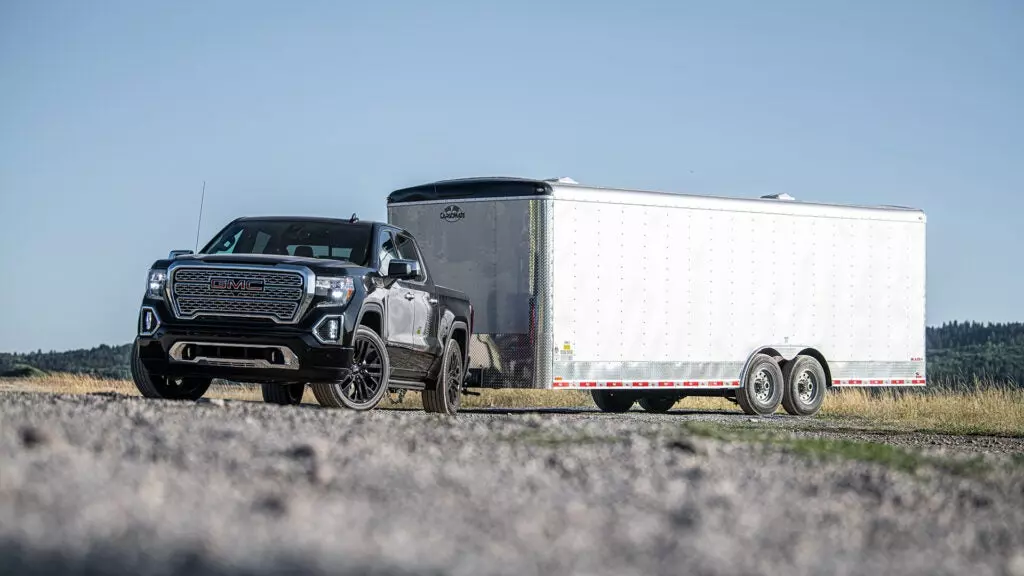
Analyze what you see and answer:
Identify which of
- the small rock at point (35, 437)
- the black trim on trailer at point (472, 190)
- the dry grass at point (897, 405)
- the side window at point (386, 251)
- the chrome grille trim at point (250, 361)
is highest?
the black trim on trailer at point (472, 190)

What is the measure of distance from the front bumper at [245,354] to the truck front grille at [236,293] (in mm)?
166

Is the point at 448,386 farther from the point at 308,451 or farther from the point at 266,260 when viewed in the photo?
the point at 308,451

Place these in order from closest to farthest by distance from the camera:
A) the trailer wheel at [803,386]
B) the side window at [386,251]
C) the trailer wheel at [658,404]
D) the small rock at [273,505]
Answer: the small rock at [273,505] < the side window at [386,251] < the trailer wheel at [803,386] < the trailer wheel at [658,404]

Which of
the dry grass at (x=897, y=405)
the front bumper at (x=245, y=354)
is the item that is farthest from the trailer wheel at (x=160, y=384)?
the dry grass at (x=897, y=405)

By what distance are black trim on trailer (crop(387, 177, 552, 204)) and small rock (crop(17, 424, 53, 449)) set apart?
13.1 meters

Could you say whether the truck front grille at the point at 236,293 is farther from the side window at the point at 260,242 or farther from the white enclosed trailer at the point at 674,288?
the white enclosed trailer at the point at 674,288

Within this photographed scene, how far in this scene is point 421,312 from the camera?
16.3m

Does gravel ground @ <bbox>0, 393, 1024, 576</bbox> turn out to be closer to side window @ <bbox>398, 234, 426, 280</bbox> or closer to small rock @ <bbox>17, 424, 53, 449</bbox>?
small rock @ <bbox>17, 424, 53, 449</bbox>

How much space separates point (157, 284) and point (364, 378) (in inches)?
90.3

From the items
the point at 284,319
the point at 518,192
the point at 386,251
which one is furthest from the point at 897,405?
the point at 284,319

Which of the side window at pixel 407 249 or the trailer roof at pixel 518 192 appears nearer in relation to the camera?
the side window at pixel 407 249

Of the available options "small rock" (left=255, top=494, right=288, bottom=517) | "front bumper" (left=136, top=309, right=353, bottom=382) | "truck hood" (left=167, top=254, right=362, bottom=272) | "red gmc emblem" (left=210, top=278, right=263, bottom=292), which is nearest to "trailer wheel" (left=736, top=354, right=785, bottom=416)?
"truck hood" (left=167, top=254, right=362, bottom=272)

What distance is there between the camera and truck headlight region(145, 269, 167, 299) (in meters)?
14.6

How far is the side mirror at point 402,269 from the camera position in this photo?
15242 mm
